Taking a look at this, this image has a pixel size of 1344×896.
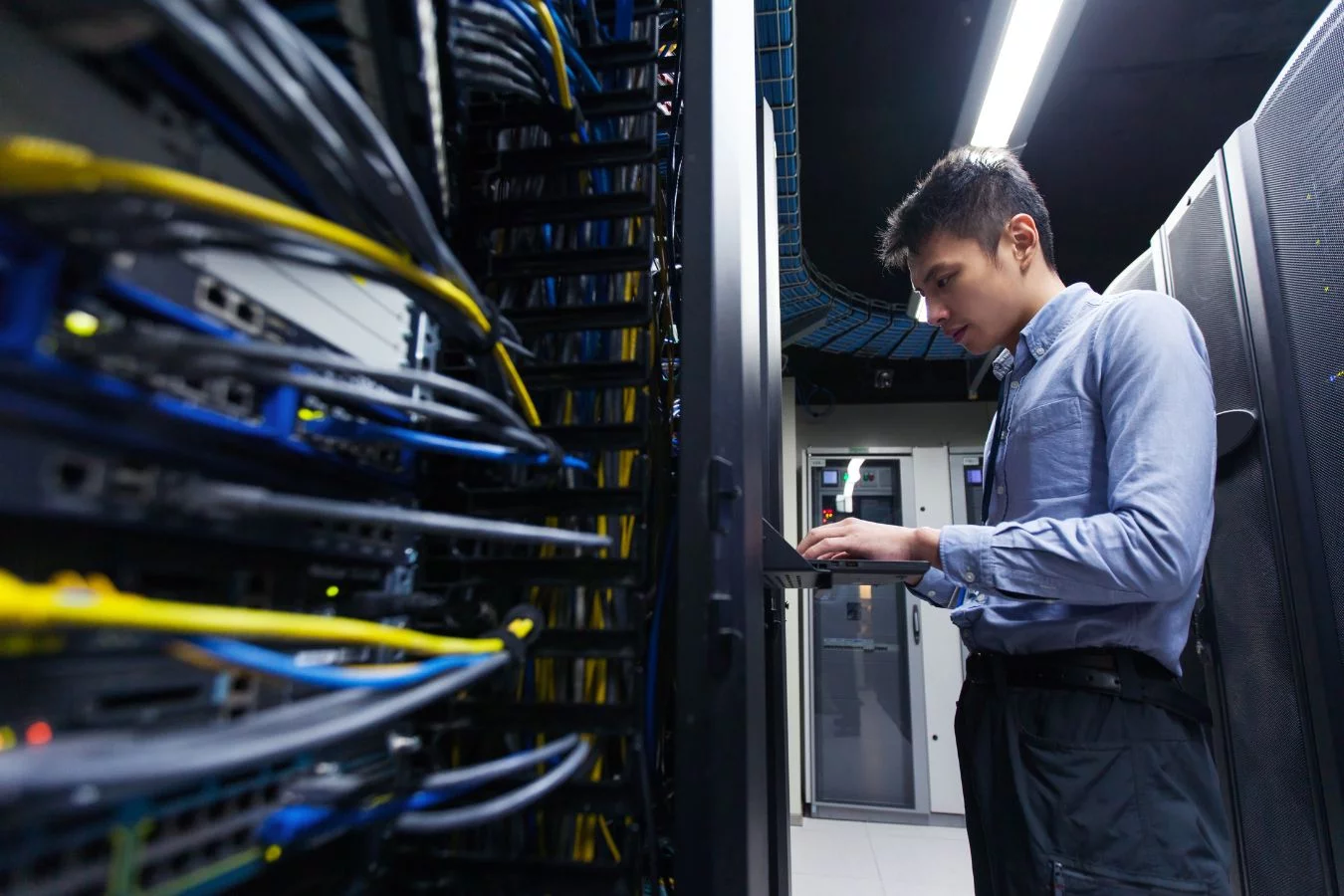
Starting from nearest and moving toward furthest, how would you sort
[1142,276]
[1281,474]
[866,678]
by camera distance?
1. [1281,474]
2. [1142,276]
3. [866,678]

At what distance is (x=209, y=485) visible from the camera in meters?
0.26

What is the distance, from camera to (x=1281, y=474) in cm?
102

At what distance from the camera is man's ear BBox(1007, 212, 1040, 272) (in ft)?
3.52

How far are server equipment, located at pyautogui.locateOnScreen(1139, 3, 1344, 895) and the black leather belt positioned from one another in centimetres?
30

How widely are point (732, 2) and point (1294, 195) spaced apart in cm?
102

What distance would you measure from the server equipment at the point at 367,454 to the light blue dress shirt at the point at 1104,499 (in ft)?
1.62

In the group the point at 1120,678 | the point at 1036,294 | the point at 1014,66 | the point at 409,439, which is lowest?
the point at 1120,678

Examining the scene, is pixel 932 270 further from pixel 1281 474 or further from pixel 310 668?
pixel 310 668

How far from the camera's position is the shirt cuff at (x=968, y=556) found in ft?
2.72

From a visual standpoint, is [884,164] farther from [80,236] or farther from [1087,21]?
[80,236]

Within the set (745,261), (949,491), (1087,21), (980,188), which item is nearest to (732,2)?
(745,261)

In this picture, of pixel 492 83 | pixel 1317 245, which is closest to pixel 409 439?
pixel 492 83

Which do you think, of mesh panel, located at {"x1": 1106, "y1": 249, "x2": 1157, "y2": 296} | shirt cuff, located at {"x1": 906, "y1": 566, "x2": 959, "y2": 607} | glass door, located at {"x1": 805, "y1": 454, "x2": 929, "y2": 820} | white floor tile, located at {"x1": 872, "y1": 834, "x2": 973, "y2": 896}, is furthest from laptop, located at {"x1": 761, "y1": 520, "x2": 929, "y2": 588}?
glass door, located at {"x1": 805, "y1": 454, "x2": 929, "y2": 820}

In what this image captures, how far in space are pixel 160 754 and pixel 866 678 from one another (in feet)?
11.8
